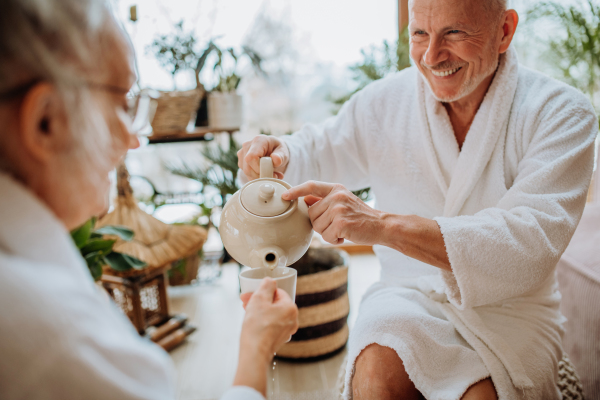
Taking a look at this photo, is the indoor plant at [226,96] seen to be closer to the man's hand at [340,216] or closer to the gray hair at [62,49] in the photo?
the man's hand at [340,216]

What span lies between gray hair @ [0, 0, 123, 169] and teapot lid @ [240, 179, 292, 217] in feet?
1.32

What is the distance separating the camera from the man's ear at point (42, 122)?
1.73 ft

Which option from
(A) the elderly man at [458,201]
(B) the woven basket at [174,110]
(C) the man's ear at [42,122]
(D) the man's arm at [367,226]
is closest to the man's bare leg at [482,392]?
(A) the elderly man at [458,201]

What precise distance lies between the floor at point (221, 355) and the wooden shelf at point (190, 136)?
96 centimetres

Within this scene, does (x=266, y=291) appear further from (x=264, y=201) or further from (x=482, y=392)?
(x=482, y=392)

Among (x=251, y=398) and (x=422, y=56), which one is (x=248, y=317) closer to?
(x=251, y=398)

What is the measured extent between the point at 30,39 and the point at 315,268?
1.74 metres

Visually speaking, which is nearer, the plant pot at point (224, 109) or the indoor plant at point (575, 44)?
the indoor plant at point (575, 44)

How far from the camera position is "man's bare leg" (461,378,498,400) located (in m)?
1.07

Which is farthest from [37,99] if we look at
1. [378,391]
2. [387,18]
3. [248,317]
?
[387,18]

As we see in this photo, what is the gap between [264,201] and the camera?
987 mm

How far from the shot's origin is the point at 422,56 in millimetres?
1325

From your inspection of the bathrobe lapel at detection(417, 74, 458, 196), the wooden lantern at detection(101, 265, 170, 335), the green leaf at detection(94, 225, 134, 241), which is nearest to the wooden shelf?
the wooden lantern at detection(101, 265, 170, 335)

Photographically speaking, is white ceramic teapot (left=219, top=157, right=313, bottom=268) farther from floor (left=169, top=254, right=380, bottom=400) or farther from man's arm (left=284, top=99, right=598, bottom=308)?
floor (left=169, top=254, right=380, bottom=400)
